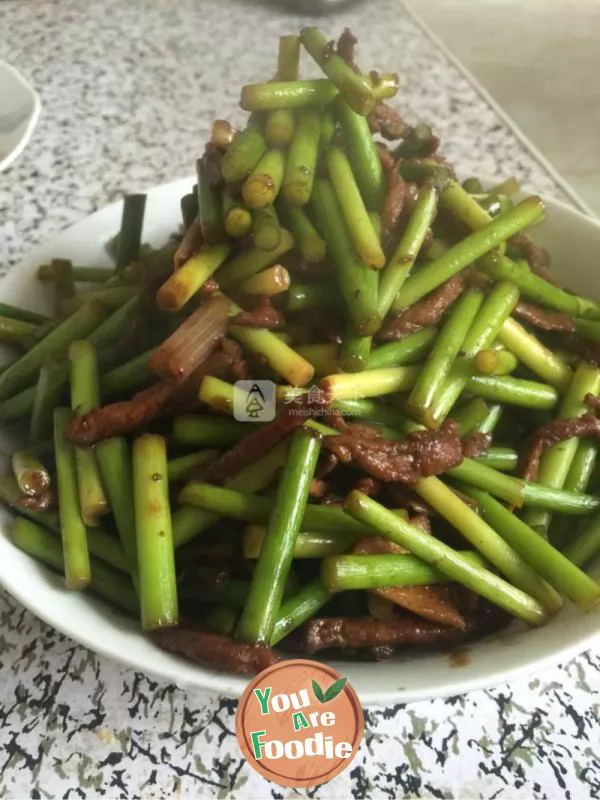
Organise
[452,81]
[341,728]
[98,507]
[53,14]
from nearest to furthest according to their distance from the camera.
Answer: [341,728], [98,507], [452,81], [53,14]

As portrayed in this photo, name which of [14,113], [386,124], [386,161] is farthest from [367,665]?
[14,113]

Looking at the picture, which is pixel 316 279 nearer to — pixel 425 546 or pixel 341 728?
pixel 425 546

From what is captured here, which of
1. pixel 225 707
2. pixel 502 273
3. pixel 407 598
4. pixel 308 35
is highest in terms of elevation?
pixel 308 35

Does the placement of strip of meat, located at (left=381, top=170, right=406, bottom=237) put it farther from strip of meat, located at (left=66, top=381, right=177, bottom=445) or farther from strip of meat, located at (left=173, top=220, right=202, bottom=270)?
strip of meat, located at (left=66, top=381, right=177, bottom=445)

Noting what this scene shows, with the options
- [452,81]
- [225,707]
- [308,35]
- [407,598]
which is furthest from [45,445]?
[452,81]

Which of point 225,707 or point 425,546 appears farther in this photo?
point 225,707

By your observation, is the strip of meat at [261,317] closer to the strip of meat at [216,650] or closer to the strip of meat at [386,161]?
the strip of meat at [386,161]

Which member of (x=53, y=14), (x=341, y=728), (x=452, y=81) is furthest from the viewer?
(x=53, y=14)

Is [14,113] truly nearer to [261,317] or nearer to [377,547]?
[261,317]
